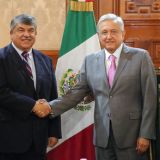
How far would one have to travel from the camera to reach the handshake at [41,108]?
239cm

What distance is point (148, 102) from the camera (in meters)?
2.18

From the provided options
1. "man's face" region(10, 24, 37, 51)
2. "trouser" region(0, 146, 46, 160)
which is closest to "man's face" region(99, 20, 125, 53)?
"man's face" region(10, 24, 37, 51)

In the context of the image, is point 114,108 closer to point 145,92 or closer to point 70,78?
point 145,92

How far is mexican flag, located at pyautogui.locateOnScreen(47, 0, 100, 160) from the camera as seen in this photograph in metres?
2.91

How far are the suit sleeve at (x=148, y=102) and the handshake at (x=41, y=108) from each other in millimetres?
657

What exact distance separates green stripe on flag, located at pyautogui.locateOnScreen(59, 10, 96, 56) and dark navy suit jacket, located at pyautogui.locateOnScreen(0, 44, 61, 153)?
0.60 metres

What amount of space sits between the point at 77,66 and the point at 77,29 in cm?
31

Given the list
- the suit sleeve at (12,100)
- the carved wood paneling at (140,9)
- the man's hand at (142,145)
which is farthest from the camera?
the carved wood paneling at (140,9)

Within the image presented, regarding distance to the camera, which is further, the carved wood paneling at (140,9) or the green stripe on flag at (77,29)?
the carved wood paneling at (140,9)

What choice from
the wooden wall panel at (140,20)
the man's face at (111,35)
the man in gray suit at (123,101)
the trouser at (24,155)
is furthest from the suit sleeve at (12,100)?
the wooden wall panel at (140,20)

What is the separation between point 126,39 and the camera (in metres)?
3.28

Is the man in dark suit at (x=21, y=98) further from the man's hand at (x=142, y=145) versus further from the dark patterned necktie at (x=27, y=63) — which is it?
the man's hand at (x=142, y=145)

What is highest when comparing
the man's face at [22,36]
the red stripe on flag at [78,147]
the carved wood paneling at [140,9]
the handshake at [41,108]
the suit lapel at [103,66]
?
the carved wood paneling at [140,9]

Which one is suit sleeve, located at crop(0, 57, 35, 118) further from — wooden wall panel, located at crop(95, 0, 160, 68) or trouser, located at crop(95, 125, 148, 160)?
wooden wall panel, located at crop(95, 0, 160, 68)
